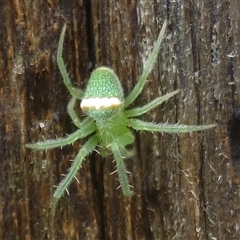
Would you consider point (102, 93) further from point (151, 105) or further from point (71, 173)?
point (71, 173)

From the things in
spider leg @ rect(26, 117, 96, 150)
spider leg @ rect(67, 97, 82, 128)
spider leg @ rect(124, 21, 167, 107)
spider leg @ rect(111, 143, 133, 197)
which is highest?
spider leg @ rect(124, 21, 167, 107)

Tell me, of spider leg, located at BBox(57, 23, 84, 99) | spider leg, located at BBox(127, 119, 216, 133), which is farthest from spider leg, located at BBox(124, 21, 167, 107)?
spider leg, located at BBox(57, 23, 84, 99)

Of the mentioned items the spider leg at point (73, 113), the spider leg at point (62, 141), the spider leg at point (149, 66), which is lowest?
the spider leg at point (62, 141)

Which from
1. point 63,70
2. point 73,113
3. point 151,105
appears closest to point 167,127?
point 151,105

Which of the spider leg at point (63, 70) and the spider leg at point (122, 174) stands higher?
the spider leg at point (63, 70)

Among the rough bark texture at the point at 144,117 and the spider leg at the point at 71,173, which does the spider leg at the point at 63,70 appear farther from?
the spider leg at the point at 71,173

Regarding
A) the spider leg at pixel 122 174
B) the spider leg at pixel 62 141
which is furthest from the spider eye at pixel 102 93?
the spider leg at pixel 122 174

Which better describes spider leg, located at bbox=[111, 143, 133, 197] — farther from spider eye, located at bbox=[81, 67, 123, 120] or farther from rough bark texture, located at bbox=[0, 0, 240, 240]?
spider eye, located at bbox=[81, 67, 123, 120]
